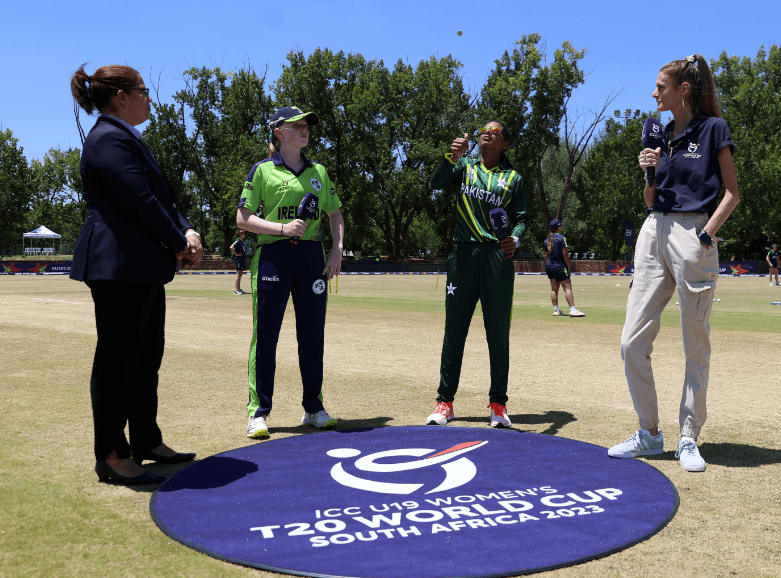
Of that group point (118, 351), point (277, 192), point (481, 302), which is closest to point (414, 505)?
point (118, 351)

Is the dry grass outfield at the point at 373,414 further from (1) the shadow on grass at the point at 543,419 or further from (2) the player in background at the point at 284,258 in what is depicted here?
(2) the player in background at the point at 284,258

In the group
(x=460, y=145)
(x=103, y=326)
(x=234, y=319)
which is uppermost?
(x=460, y=145)

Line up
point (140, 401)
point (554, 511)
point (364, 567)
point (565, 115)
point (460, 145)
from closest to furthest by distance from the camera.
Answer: point (364, 567) → point (554, 511) → point (140, 401) → point (460, 145) → point (565, 115)

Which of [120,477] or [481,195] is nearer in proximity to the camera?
[120,477]

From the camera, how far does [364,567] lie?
275 centimetres

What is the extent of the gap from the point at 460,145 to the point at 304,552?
11.2 feet

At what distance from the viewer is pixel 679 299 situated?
4.43 metres

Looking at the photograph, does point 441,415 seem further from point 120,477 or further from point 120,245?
point 120,245

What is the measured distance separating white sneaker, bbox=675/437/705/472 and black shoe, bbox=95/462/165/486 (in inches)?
117

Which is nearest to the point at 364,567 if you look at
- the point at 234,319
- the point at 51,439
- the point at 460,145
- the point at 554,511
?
the point at 554,511

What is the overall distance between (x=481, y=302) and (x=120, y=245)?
2.67 m

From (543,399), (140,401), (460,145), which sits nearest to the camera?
(140,401)

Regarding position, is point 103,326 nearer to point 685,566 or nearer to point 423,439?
point 423,439

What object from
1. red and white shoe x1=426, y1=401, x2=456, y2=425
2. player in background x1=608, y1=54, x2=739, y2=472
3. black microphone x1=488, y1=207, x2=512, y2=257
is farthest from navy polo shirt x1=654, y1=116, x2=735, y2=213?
red and white shoe x1=426, y1=401, x2=456, y2=425
